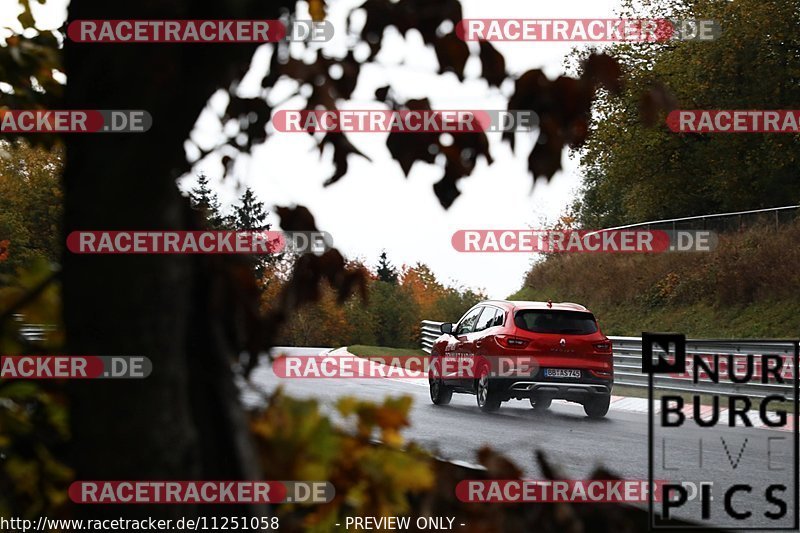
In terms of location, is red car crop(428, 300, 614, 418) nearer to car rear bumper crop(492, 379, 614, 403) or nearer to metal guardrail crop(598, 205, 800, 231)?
car rear bumper crop(492, 379, 614, 403)

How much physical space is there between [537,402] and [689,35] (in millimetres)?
27282

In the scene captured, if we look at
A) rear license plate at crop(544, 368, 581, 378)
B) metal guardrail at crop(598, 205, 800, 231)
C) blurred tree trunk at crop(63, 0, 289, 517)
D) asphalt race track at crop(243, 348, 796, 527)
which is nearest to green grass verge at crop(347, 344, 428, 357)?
metal guardrail at crop(598, 205, 800, 231)

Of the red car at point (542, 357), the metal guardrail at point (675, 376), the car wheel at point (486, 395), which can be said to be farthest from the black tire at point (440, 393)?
the metal guardrail at point (675, 376)

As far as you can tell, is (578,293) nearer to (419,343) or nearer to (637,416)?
(419,343)

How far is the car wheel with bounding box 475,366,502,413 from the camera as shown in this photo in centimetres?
1551

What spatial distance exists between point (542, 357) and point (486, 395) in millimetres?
1079

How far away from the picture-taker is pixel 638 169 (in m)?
41.1

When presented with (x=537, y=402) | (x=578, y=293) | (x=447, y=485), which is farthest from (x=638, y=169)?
(x=447, y=485)

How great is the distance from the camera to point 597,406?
15969mm

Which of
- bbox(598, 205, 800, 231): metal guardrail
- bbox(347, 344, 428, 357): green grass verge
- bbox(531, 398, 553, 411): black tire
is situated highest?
bbox(598, 205, 800, 231): metal guardrail

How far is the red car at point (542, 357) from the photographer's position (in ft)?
49.9

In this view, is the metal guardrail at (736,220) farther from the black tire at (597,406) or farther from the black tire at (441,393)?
the black tire at (441,393)

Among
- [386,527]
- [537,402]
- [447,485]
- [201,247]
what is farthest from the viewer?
[537,402]

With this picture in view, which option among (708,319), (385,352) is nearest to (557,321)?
(708,319)
